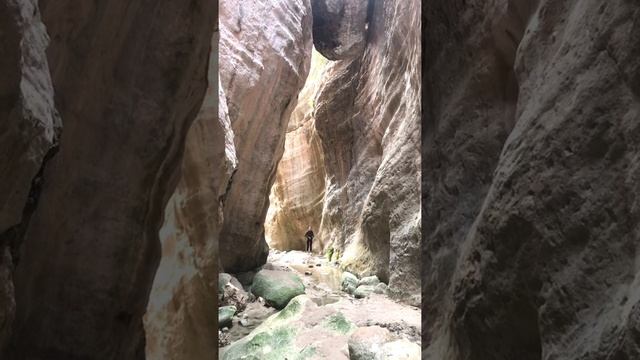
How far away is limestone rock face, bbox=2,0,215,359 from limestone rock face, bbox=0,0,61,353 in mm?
942

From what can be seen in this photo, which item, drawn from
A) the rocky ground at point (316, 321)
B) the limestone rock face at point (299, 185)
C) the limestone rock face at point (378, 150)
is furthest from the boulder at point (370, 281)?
the limestone rock face at point (299, 185)

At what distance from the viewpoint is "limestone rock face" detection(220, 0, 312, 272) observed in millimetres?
10375

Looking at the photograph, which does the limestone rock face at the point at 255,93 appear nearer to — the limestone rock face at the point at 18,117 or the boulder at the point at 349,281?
the boulder at the point at 349,281

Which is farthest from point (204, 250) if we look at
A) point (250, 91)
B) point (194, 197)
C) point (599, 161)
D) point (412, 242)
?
point (250, 91)

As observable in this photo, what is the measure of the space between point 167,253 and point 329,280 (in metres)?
7.78

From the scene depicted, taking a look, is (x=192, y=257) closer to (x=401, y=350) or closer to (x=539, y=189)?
(x=401, y=350)

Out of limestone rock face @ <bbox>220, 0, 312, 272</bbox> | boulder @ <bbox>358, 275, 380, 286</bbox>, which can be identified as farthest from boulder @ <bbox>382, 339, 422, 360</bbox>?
limestone rock face @ <bbox>220, 0, 312, 272</bbox>

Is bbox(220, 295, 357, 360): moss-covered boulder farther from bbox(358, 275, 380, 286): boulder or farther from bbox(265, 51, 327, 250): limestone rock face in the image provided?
bbox(265, 51, 327, 250): limestone rock face

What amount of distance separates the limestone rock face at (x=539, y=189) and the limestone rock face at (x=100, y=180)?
159 cm

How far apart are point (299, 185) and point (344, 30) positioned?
756cm

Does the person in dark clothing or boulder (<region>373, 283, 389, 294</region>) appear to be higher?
the person in dark clothing

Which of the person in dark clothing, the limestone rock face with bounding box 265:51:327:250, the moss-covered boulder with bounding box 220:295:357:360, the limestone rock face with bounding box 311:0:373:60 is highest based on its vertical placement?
the limestone rock face with bounding box 311:0:373:60

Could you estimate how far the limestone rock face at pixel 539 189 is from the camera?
1.48 metres

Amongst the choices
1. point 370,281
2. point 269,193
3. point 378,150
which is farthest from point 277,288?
point 378,150
